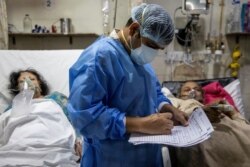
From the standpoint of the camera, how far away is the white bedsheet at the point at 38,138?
4.87 ft

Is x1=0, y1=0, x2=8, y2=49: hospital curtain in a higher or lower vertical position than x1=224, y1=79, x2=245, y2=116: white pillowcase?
higher

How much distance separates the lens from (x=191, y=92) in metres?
2.38

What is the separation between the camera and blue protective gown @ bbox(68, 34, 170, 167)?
95cm

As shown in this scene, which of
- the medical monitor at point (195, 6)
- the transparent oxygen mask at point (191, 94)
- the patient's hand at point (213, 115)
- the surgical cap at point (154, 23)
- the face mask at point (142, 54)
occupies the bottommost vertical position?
the transparent oxygen mask at point (191, 94)

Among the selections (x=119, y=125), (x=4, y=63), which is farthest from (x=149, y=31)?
(x=4, y=63)

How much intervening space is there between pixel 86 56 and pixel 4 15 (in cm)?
216

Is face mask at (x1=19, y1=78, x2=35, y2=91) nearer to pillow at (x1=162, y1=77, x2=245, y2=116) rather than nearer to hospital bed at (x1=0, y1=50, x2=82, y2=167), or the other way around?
hospital bed at (x1=0, y1=50, x2=82, y2=167)

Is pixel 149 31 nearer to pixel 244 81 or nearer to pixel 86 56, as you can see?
pixel 86 56

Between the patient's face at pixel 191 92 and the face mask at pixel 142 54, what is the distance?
54.6 inches

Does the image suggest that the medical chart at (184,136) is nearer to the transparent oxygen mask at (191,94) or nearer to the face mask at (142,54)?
the face mask at (142,54)

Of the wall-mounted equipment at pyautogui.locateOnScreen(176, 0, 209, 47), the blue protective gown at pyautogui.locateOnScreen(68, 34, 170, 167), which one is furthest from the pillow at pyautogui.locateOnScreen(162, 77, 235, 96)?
the blue protective gown at pyautogui.locateOnScreen(68, 34, 170, 167)

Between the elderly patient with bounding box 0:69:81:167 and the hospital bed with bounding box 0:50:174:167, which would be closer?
the elderly patient with bounding box 0:69:81:167

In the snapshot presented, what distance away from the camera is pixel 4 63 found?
95.9 inches

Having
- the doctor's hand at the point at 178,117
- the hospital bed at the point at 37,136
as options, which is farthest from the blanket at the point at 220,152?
the hospital bed at the point at 37,136
